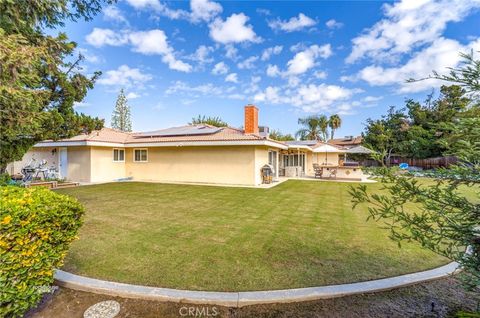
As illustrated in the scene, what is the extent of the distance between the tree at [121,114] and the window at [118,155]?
36.5 m

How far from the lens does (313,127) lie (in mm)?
48375

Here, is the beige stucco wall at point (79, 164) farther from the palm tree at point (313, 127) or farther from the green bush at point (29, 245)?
the palm tree at point (313, 127)

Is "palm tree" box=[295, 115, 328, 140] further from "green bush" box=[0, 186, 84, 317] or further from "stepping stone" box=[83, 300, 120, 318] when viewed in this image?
"green bush" box=[0, 186, 84, 317]

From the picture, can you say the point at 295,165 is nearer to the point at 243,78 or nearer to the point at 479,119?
the point at 243,78

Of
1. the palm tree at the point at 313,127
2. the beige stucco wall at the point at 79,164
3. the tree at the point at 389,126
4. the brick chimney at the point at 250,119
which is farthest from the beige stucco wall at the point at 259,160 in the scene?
the palm tree at the point at 313,127

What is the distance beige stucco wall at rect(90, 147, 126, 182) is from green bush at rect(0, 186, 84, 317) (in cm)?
1657

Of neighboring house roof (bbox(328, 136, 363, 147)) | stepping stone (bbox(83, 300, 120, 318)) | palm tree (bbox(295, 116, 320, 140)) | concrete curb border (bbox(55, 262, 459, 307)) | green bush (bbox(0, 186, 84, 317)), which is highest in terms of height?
palm tree (bbox(295, 116, 320, 140))

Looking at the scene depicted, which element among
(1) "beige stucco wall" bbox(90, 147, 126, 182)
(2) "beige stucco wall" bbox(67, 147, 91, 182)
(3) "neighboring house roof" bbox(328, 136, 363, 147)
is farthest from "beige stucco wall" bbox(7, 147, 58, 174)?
(3) "neighboring house roof" bbox(328, 136, 363, 147)

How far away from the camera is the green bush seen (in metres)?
2.64

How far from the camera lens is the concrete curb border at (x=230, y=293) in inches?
131

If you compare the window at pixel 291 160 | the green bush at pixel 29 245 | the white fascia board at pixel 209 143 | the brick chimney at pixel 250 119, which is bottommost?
the green bush at pixel 29 245

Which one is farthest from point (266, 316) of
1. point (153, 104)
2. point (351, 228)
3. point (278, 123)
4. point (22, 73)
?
point (278, 123)

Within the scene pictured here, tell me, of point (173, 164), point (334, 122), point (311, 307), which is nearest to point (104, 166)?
point (173, 164)

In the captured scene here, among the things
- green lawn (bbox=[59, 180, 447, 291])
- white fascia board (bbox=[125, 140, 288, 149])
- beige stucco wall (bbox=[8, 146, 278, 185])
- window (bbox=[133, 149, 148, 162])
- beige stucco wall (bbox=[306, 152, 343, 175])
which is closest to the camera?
green lawn (bbox=[59, 180, 447, 291])
